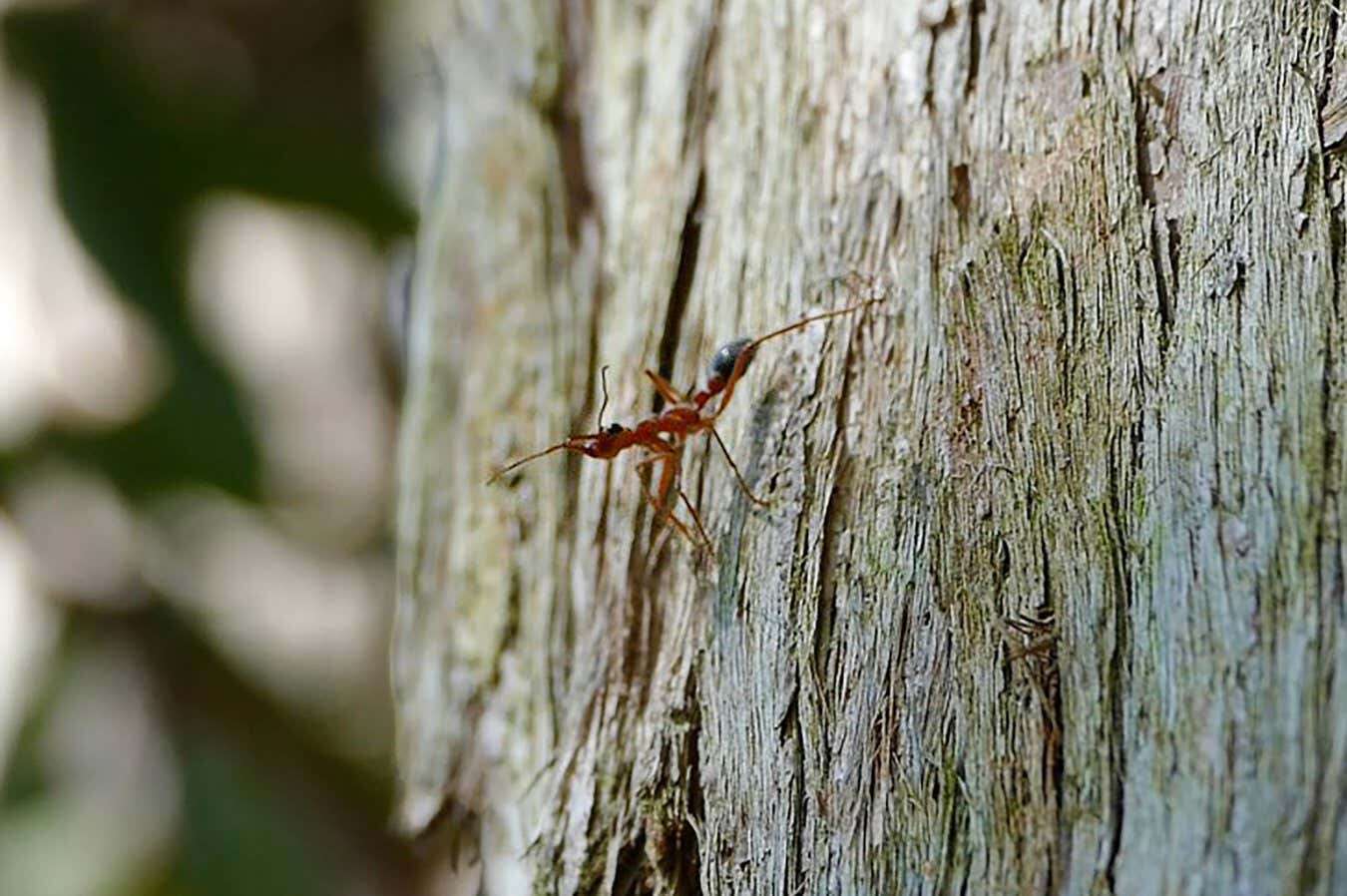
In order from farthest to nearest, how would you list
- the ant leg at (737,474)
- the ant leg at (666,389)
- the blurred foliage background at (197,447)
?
the blurred foliage background at (197,447)
the ant leg at (666,389)
the ant leg at (737,474)

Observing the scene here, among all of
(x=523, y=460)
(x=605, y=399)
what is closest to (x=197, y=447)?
(x=523, y=460)

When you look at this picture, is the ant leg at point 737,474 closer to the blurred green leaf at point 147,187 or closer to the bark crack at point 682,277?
the bark crack at point 682,277

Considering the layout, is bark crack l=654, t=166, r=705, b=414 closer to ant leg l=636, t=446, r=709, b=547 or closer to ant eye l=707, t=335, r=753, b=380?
ant leg l=636, t=446, r=709, b=547

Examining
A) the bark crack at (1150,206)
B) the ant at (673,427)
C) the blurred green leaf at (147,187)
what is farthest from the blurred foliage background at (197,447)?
the bark crack at (1150,206)

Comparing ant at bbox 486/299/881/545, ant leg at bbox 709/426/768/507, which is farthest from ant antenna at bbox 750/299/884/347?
ant leg at bbox 709/426/768/507

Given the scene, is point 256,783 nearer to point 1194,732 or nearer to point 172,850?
point 172,850

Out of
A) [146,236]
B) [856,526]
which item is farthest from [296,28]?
[856,526]

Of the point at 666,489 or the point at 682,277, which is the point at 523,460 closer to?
the point at 666,489
